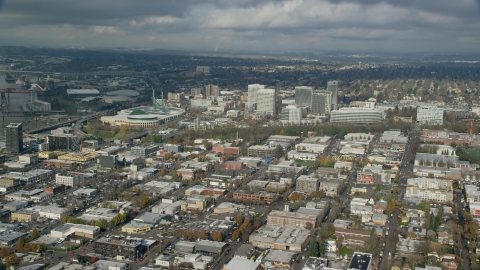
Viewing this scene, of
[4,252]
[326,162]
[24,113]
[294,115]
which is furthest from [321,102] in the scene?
[4,252]

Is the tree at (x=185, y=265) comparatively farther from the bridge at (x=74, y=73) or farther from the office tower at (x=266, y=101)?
the bridge at (x=74, y=73)

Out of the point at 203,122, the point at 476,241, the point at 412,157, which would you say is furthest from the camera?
the point at 203,122

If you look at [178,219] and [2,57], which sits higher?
[2,57]

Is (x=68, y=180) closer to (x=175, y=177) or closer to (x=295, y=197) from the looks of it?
(x=175, y=177)

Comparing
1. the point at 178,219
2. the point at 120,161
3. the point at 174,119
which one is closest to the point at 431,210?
the point at 178,219

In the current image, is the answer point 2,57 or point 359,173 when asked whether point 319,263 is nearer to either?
point 359,173

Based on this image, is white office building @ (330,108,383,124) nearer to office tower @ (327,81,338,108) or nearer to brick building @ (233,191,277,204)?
office tower @ (327,81,338,108)

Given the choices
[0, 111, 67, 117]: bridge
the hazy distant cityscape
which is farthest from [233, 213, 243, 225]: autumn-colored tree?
[0, 111, 67, 117]: bridge

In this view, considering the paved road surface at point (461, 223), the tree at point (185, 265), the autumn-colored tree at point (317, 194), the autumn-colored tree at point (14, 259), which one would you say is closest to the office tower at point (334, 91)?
the paved road surface at point (461, 223)
